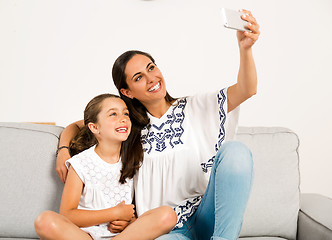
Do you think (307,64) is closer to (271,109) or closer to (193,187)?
(271,109)

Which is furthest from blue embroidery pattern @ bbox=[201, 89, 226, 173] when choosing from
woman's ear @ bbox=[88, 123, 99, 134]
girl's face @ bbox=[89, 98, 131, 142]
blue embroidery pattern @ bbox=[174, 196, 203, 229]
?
woman's ear @ bbox=[88, 123, 99, 134]

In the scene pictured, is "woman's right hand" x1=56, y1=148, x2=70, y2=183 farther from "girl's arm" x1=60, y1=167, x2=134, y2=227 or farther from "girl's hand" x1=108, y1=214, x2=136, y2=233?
"girl's hand" x1=108, y1=214, x2=136, y2=233

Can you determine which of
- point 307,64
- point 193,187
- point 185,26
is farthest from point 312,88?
point 193,187

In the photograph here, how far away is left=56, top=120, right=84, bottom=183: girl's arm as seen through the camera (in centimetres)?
142

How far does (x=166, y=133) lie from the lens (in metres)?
1.44

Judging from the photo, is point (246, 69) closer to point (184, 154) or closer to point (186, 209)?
point (184, 154)

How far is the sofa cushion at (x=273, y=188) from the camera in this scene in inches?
61.3

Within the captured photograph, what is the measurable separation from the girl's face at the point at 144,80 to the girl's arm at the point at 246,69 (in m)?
0.27

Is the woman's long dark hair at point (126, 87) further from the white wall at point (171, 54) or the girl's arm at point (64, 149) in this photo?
the white wall at point (171, 54)

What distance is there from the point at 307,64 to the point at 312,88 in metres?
0.14

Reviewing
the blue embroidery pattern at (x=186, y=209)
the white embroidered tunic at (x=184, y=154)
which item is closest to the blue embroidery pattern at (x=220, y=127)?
the white embroidered tunic at (x=184, y=154)

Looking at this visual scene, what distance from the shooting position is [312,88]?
7.16 feet

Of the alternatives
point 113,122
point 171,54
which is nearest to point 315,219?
point 113,122

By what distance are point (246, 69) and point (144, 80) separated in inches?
16.0
